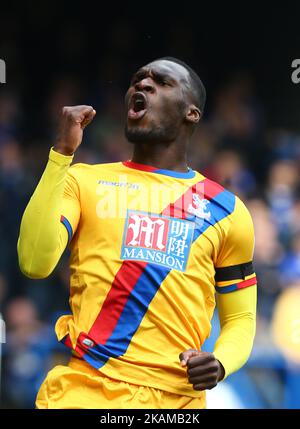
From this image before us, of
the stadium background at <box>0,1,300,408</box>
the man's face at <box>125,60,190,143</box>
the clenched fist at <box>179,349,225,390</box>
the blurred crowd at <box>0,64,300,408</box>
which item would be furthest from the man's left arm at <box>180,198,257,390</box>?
the blurred crowd at <box>0,64,300,408</box>

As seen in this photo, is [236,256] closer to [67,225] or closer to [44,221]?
[67,225]

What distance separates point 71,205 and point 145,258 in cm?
41

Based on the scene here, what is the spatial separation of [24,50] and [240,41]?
254 cm

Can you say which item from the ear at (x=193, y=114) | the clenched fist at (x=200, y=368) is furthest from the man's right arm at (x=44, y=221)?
the ear at (x=193, y=114)

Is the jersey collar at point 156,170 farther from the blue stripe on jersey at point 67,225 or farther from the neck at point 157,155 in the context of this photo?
the blue stripe on jersey at point 67,225

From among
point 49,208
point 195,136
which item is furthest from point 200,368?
point 195,136

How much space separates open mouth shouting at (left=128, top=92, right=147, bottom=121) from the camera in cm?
432

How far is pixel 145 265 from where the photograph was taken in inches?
161

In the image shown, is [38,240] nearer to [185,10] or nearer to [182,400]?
[182,400]

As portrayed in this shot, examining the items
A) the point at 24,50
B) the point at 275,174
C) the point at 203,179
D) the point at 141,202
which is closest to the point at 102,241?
the point at 141,202

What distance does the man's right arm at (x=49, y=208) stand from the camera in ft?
12.4

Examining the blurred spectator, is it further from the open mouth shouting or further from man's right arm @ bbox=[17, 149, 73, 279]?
man's right arm @ bbox=[17, 149, 73, 279]

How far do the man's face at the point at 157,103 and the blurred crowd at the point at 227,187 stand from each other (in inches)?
121

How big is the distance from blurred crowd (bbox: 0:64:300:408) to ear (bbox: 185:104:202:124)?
9.77ft
